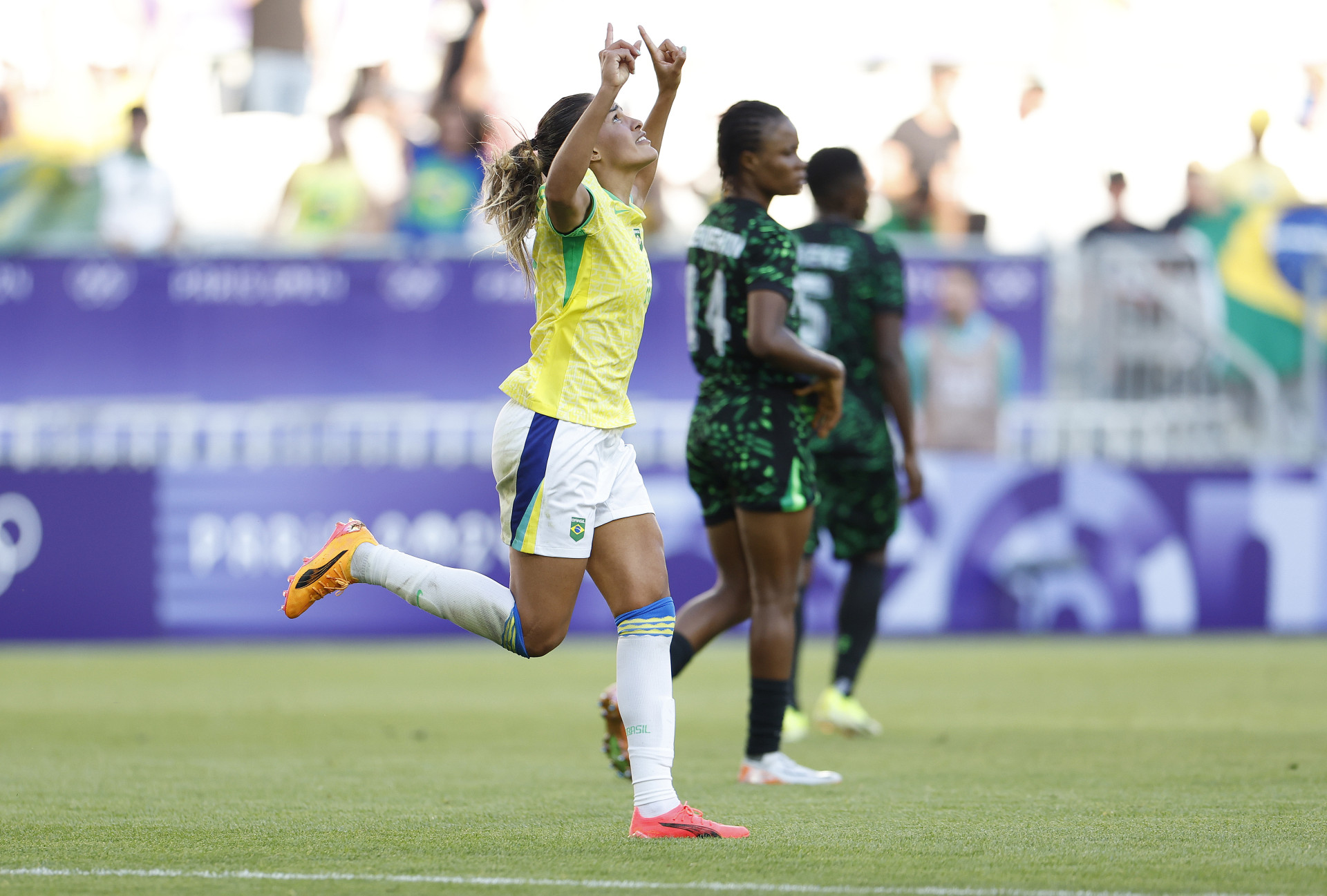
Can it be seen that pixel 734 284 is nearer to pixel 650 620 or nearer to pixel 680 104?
pixel 650 620

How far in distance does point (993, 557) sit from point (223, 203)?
7046 millimetres

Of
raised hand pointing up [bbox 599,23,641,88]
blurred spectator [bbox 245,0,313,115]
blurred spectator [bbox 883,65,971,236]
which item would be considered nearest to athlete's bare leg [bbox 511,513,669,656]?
raised hand pointing up [bbox 599,23,641,88]

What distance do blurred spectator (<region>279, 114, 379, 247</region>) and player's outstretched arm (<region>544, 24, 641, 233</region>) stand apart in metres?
10.6

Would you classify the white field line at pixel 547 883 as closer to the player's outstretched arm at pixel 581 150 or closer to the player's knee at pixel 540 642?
the player's knee at pixel 540 642

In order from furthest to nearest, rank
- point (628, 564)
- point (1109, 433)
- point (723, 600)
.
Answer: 1. point (1109, 433)
2. point (723, 600)
3. point (628, 564)

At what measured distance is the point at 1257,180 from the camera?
1513 centimetres

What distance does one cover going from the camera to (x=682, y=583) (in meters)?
12.6

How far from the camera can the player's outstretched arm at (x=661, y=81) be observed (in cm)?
486

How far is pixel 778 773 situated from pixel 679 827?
1322 millimetres

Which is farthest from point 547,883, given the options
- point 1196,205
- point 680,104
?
point 1196,205

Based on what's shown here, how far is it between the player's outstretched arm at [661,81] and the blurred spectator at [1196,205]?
33.9ft

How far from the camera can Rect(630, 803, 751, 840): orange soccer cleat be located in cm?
446

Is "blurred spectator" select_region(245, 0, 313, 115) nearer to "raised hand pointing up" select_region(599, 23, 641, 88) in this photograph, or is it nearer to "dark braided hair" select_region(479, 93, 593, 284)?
"dark braided hair" select_region(479, 93, 593, 284)

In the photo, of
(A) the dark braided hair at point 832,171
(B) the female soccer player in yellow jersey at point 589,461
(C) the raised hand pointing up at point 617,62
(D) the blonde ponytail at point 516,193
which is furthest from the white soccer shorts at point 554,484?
(A) the dark braided hair at point 832,171
